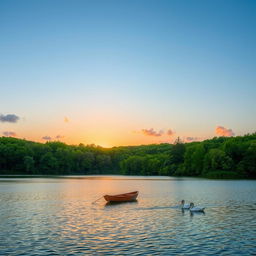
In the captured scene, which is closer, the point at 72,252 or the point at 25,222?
the point at 72,252

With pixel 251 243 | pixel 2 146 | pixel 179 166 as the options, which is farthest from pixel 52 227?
pixel 2 146

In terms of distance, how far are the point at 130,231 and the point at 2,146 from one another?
179606mm

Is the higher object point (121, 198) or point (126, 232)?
point (121, 198)

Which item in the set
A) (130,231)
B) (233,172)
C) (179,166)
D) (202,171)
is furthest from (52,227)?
(179,166)

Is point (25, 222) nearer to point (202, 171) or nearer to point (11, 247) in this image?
point (11, 247)

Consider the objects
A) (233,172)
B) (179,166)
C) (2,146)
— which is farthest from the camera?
(2,146)

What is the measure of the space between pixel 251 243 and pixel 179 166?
148378 mm

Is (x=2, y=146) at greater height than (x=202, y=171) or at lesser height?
greater

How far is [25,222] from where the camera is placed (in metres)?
29.0

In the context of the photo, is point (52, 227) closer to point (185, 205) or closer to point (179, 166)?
point (185, 205)

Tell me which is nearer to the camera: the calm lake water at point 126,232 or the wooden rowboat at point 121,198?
the calm lake water at point 126,232

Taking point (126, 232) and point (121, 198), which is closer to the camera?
point (126, 232)

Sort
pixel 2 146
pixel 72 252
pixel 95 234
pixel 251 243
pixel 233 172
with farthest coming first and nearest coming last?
1. pixel 2 146
2. pixel 233 172
3. pixel 95 234
4. pixel 251 243
5. pixel 72 252

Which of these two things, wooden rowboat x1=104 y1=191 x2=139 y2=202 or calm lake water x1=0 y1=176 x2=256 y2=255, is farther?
wooden rowboat x1=104 y1=191 x2=139 y2=202
